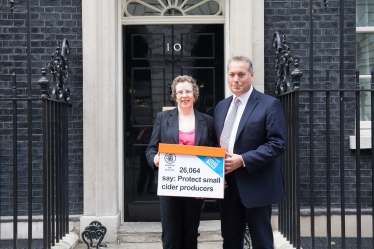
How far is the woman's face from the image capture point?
434 centimetres

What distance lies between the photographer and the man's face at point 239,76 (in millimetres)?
4008

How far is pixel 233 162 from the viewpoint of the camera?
3.94 meters

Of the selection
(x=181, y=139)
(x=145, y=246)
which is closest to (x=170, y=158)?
(x=181, y=139)

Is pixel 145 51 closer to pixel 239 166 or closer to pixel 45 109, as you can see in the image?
pixel 45 109

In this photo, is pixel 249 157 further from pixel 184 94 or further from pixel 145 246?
pixel 145 246

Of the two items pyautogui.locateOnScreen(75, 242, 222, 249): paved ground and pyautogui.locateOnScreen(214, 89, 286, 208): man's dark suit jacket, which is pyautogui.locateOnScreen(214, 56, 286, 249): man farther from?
pyautogui.locateOnScreen(75, 242, 222, 249): paved ground

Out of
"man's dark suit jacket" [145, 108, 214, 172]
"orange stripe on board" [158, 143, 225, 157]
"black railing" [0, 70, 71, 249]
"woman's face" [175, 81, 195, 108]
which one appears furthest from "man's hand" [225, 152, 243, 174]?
"black railing" [0, 70, 71, 249]

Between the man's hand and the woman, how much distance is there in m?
0.39

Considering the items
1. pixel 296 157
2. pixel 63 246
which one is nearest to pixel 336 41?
pixel 296 157

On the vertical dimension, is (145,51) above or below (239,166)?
above

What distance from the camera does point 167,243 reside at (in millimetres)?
4469

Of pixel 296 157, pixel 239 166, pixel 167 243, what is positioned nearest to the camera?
pixel 239 166

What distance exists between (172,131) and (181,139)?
0.10 m

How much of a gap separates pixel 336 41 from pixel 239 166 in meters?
3.24
